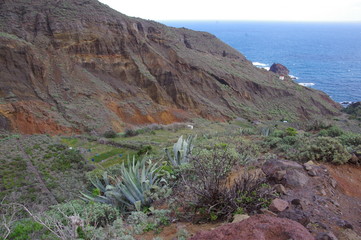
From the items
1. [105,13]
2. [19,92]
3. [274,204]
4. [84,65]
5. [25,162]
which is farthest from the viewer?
[105,13]

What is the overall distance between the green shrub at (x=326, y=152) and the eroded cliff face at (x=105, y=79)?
1853cm

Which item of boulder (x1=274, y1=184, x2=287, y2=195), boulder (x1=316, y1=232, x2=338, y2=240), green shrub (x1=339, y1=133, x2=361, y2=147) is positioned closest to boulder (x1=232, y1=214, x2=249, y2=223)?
boulder (x1=316, y1=232, x2=338, y2=240)

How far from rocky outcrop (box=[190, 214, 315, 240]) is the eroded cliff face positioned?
21.1m

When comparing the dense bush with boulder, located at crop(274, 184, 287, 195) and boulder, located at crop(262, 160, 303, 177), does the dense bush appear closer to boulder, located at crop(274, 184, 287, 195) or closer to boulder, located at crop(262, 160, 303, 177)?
boulder, located at crop(274, 184, 287, 195)

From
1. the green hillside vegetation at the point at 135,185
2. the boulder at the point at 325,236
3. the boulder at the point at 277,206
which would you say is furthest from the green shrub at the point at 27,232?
the boulder at the point at 325,236

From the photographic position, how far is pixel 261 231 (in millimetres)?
3002

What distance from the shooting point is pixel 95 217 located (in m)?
4.70

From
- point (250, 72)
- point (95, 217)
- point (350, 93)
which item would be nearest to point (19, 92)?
point (95, 217)

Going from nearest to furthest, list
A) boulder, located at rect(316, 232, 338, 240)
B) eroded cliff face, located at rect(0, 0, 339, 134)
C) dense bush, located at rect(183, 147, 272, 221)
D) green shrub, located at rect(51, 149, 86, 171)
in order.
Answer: boulder, located at rect(316, 232, 338, 240), dense bush, located at rect(183, 147, 272, 221), green shrub, located at rect(51, 149, 86, 171), eroded cliff face, located at rect(0, 0, 339, 134)

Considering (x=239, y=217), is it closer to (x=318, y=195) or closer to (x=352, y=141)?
(x=318, y=195)

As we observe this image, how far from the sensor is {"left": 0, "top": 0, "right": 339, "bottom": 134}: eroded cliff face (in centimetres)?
2388

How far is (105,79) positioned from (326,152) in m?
25.9

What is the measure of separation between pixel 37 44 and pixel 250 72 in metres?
29.0

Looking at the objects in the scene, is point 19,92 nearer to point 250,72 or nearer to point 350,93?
point 250,72
